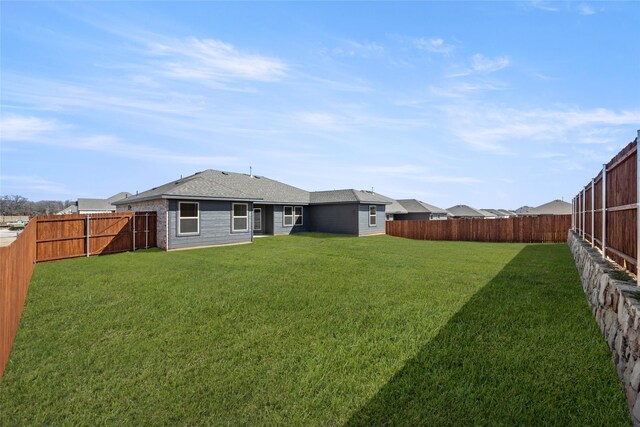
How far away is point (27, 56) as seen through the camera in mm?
10117

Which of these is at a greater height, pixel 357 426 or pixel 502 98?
pixel 502 98

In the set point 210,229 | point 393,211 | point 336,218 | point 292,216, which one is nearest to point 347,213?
point 336,218

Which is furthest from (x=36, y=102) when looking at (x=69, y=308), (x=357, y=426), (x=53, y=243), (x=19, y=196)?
(x=19, y=196)

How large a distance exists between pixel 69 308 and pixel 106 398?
163 inches

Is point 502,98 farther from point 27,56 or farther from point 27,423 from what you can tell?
point 27,56

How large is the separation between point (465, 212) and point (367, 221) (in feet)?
106

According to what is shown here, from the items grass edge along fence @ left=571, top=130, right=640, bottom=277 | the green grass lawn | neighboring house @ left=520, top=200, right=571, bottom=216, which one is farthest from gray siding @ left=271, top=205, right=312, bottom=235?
neighboring house @ left=520, top=200, right=571, bottom=216

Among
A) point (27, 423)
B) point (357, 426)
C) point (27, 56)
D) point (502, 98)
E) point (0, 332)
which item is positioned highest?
point (27, 56)

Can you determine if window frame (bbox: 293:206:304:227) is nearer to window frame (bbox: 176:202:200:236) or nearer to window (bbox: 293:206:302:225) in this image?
window (bbox: 293:206:302:225)

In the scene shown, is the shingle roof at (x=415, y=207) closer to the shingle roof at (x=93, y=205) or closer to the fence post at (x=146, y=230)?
the fence post at (x=146, y=230)

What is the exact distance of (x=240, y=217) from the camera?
17.9m

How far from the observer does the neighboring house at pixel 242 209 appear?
604 inches

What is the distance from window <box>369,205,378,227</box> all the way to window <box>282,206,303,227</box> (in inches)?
221

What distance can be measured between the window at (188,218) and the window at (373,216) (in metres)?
13.3
